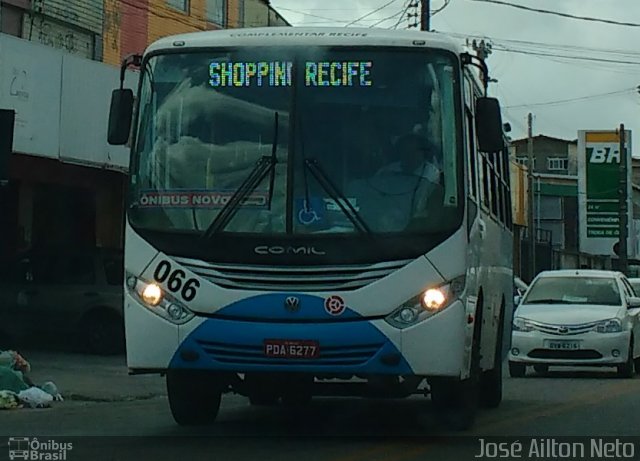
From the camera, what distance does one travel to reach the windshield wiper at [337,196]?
949cm

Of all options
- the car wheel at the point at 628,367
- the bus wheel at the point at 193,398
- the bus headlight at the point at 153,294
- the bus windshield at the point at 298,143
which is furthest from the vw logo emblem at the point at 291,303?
the car wheel at the point at 628,367

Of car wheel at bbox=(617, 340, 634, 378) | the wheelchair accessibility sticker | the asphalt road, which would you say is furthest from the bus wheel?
car wheel at bbox=(617, 340, 634, 378)

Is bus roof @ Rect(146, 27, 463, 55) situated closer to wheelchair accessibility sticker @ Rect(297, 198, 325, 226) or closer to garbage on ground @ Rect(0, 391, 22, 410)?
wheelchair accessibility sticker @ Rect(297, 198, 325, 226)

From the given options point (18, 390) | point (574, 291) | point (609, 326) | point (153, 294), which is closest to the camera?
point (153, 294)

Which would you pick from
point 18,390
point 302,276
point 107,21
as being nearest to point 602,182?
point 107,21

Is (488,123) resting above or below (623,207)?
below

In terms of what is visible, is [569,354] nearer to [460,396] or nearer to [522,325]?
[522,325]

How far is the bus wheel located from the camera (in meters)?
10.6

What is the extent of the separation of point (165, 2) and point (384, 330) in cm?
2233

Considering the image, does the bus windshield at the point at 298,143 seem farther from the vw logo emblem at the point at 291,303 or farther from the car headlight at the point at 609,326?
the car headlight at the point at 609,326

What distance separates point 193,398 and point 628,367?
11.0 meters

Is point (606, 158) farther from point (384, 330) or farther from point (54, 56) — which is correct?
point (384, 330)

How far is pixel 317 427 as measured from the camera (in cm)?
1143

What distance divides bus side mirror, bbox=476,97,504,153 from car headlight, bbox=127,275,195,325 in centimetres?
265
